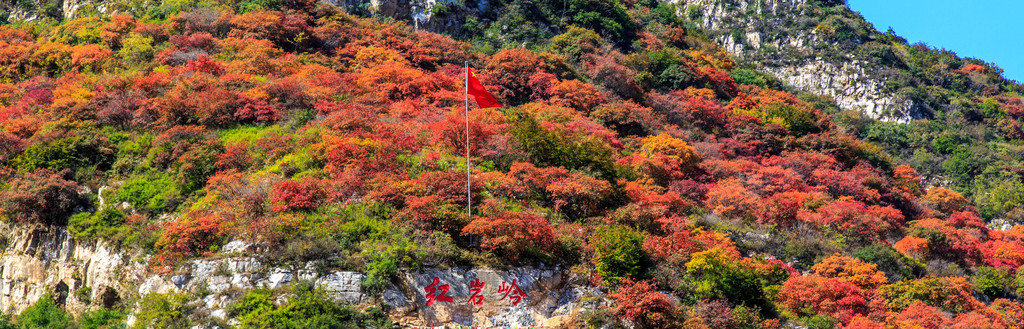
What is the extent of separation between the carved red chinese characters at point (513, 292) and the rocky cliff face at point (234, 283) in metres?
0.03

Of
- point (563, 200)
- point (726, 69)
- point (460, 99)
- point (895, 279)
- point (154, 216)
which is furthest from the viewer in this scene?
point (726, 69)

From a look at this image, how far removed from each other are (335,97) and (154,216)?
33.1ft

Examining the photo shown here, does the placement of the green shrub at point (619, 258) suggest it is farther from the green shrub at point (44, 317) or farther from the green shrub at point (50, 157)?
the green shrub at point (50, 157)

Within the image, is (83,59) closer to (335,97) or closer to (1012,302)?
(335,97)

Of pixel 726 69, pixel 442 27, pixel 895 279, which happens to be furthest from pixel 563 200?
pixel 726 69

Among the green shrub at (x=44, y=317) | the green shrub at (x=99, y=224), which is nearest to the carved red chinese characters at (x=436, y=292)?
the green shrub at (x=99, y=224)

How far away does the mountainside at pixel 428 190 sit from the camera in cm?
1959

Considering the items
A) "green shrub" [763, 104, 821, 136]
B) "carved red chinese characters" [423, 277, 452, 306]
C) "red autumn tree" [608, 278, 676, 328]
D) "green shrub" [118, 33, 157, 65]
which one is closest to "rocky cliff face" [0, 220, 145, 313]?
"carved red chinese characters" [423, 277, 452, 306]

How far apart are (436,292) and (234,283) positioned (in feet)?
16.6

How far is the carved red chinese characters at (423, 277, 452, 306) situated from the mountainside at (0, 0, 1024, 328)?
0.12ft

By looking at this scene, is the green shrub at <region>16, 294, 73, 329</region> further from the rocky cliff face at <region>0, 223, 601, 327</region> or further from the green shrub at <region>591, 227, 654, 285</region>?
the green shrub at <region>591, 227, 654, 285</region>

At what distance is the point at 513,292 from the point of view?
20.0m

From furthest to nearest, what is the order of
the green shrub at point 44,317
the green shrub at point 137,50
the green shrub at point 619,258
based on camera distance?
1. the green shrub at point 137,50
2. the green shrub at point 619,258
3. the green shrub at point 44,317

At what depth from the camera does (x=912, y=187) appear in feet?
133
